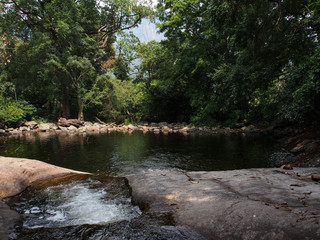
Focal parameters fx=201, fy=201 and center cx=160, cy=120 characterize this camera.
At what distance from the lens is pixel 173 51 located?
22.0 m

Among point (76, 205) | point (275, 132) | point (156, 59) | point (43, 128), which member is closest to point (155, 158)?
point (76, 205)

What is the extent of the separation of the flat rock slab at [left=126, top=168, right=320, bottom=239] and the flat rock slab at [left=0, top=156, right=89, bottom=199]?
238 cm

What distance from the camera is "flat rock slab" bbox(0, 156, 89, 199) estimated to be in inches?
169

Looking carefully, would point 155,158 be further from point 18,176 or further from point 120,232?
point 120,232

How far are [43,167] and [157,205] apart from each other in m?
4.00

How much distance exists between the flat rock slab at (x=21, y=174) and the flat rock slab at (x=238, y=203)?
2.38 metres

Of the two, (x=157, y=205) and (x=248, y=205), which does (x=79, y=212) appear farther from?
(x=248, y=205)

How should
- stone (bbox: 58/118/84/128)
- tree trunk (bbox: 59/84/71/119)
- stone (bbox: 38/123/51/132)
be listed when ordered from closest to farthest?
stone (bbox: 38/123/51/132) < stone (bbox: 58/118/84/128) < tree trunk (bbox: 59/84/71/119)

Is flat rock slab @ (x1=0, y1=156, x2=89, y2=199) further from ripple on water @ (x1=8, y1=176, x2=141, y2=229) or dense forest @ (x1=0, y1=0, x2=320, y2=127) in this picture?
dense forest @ (x1=0, y1=0, x2=320, y2=127)

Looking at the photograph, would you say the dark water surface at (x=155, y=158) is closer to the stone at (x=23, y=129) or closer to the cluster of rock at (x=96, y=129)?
the cluster of rock at (x=96, y=129)

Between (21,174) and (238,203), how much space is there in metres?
4.95

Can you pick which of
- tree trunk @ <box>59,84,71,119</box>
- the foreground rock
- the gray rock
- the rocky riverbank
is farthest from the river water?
tree trunk @ <box>59,84,71,119</box>

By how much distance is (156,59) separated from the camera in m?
25.6

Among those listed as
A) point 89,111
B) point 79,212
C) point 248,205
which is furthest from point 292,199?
point 89,111
